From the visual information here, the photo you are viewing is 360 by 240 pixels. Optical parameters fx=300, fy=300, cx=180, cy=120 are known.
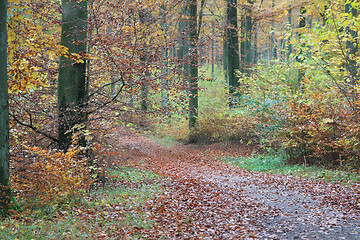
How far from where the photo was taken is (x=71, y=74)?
732cm

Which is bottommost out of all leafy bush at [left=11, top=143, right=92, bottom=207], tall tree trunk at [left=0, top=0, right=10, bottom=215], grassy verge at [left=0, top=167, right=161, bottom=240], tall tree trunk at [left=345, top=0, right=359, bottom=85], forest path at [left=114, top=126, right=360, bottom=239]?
forest path at [left=114, top=126, right=360, bottom=239]

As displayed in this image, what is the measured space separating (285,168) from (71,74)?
8.12 m

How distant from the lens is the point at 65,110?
285 inches

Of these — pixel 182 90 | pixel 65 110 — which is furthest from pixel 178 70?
pixel 65 110

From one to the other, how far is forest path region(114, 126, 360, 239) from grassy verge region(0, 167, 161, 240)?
0.32 m

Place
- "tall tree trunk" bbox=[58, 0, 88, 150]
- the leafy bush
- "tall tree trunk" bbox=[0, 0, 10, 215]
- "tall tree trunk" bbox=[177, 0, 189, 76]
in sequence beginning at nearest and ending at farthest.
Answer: "tall tree trunk" bbox=[0, 0, 10, 215]
the leafy bush
"tall tree trunk" bbox=[58, 0, 88, 150]
"tall tree trunk" bbox=[177, 0, 189, 76]

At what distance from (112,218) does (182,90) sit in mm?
3748

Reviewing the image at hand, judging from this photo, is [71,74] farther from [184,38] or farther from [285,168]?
[285,168]

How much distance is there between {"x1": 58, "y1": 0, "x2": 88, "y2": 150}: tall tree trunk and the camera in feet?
23.7

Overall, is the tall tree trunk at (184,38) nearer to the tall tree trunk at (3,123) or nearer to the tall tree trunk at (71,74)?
the tall tree trunk at (71,74)

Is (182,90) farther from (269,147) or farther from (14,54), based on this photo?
(269,147)

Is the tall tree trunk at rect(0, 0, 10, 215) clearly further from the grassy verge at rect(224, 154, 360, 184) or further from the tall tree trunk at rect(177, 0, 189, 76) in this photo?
the grassy verge at rect(224, 154, 360, 184)

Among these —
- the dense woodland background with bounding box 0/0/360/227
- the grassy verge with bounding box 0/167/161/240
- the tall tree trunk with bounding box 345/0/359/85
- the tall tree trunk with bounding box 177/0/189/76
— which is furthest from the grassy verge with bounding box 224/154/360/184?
the grassy verge with bounding box 0/167/161/240

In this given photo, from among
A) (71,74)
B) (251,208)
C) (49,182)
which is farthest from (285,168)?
(49,182)
